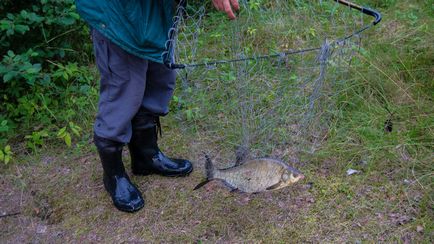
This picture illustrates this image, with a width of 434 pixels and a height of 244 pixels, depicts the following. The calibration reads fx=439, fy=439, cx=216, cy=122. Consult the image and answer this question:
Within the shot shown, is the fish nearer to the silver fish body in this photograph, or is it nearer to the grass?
the silver fish body

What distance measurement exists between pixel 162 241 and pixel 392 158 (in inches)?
56.5

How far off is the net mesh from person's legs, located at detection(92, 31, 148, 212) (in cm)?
22

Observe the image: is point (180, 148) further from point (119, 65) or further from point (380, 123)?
point (380, 123)

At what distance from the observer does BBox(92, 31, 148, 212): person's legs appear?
1972 millimetres

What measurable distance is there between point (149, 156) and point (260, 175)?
696 millimetres

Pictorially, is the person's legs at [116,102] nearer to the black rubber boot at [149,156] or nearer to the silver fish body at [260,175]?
the black rubber boot at [149,156]

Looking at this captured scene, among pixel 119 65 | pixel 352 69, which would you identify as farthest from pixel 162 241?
pixel 352 69

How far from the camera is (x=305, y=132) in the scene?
8.96 feet

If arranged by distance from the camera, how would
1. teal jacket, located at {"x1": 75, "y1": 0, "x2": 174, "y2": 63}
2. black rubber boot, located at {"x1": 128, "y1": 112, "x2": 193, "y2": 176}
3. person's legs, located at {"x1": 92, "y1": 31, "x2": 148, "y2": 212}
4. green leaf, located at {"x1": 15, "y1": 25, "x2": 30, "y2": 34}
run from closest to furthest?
teal jacket, located at {"x1": 75, "y1": 0, "x2": 174, "y2": 63}, person's legs, located at {"x1": 92, "y1": 31, "x2": 148, "y2": 212}, black rubber boot, located at {"x1": 128, "y1": 112, "x2": 193, "y2": 176}, green leaf, located at {"x1": 15, "y1": 25, "x2": 30, "y2": 34}

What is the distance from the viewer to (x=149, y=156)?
2.54m

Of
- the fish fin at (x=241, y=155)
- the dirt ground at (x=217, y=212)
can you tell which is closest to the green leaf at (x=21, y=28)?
the dirt ground at (x=217, y=212)

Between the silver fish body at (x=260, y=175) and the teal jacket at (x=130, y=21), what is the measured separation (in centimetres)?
74

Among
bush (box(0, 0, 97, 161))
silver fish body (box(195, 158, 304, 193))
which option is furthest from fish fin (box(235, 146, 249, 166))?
bush (box(0, 0, 97, 161))

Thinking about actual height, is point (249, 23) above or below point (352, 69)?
above
